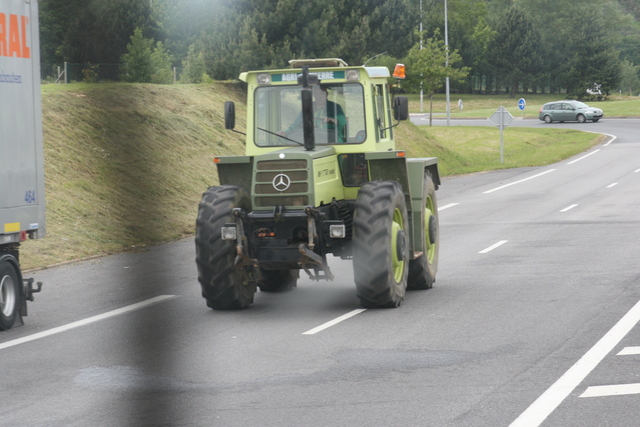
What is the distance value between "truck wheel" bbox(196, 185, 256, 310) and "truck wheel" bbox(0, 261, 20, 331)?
191cm

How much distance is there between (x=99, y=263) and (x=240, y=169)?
481 cm

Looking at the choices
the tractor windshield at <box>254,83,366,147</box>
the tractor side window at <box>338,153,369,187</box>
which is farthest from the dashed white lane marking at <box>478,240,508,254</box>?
the tractor windshield at <box>254,83,366,147</box>

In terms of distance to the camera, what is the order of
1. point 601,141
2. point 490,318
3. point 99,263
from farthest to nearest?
point 601,141 < point 99,263 < point 490,318

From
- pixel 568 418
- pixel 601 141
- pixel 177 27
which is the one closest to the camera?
pixel 177 27

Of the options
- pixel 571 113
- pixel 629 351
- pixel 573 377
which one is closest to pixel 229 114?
pixel 629 351

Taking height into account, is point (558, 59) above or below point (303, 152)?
above

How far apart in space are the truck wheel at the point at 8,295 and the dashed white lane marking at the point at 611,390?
5798 mm

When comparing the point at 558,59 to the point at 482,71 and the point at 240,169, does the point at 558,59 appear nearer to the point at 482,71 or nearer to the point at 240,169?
the point at 482,71

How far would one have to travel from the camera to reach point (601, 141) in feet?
176

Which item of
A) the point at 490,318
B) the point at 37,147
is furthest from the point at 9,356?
the point at 490,318

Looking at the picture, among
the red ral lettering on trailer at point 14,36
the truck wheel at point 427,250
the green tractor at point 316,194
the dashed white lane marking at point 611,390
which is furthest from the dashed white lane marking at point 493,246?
the red ral lettering on trailer at point 14,36

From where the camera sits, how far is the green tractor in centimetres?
1045

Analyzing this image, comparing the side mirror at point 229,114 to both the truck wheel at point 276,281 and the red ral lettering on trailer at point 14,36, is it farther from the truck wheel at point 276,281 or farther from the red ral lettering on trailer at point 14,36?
the red ral lettering on trailer at point 14,36

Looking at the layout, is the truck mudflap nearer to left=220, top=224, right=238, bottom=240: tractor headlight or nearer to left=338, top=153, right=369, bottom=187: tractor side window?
left=220, top=224, right=238, bottom=240: tractor headlight
